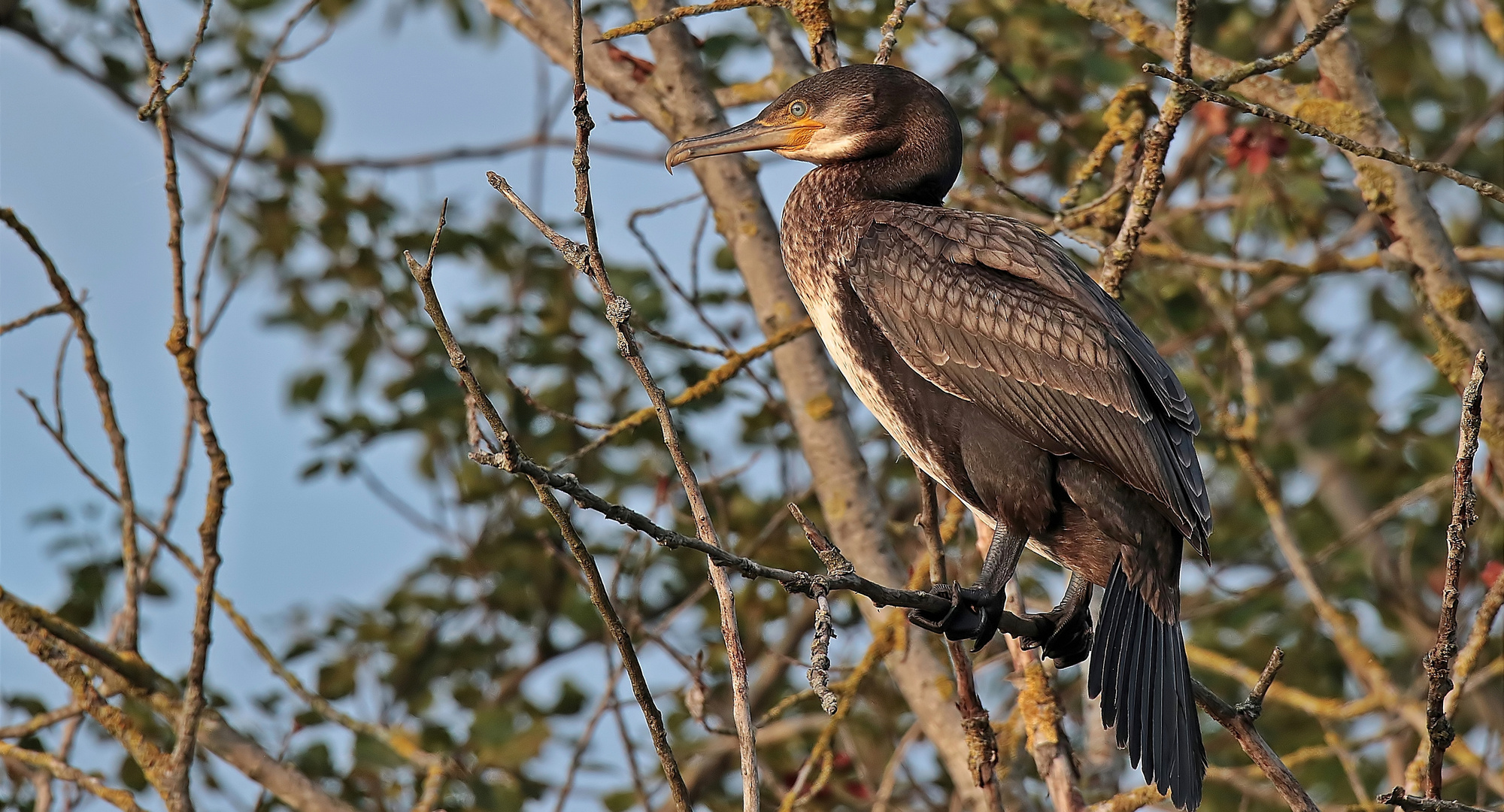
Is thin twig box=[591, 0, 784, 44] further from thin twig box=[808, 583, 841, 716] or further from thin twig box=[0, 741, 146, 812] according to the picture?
thin twig box=[0, 741, 146, 812]

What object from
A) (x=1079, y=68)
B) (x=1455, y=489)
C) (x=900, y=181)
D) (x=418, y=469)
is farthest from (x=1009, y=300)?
(x=418, y=469)

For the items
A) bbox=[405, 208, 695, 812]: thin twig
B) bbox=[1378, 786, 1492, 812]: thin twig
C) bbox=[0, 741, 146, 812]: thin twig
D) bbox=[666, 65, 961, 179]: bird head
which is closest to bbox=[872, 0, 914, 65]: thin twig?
bbox=[666, 65, 961, 179]: bird head

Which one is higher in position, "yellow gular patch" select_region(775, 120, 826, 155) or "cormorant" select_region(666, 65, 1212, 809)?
"yellow gular patch" select_region(775, 120, 826, 155)

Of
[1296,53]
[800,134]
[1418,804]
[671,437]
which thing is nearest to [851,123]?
[800,134]

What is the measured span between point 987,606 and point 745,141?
4.69ft

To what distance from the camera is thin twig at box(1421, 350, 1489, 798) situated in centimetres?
248

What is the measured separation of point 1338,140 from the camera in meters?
2.80

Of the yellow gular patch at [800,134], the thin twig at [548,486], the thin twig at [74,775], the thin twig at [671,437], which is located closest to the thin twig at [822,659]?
the thin twig at [671,437]

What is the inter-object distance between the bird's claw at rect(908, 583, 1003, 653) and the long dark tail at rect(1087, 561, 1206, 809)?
0.24 meters

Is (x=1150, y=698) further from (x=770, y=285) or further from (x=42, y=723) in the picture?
(x=42, y=723)

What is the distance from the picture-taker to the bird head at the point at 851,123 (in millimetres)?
3820

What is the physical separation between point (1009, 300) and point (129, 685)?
7.90ft

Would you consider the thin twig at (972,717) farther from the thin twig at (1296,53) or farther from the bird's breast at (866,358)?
the thin twig at (1296,53)

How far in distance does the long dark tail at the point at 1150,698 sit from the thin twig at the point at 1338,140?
3.65 ft
